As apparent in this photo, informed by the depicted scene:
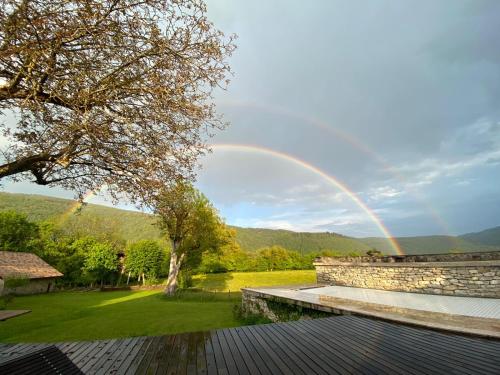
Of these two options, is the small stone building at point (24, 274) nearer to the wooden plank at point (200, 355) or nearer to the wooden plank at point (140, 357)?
the wooden plank at point (140, 357)

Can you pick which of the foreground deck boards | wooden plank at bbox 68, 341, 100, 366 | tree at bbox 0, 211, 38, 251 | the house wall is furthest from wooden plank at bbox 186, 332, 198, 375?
tree at bbox 0, 211, 38, 251

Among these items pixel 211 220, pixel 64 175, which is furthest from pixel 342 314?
pixel 211 220

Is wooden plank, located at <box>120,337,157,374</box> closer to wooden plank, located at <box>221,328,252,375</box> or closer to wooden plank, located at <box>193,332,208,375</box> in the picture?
wooden plank, located at <box>193,332,208,375</box>

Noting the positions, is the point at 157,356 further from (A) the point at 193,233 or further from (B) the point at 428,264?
(A) the point at 193,233

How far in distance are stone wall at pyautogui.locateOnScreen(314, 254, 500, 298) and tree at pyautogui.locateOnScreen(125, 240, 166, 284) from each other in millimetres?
37829

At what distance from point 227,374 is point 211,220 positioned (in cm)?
2841

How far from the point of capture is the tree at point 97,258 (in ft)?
149

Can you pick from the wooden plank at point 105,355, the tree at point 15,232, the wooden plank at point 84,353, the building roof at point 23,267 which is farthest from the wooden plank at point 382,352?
the tree at point 15,232

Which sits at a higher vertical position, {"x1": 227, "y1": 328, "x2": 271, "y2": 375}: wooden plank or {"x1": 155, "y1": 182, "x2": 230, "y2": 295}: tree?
{"x1": 155, "y1": 182, "x2": 230, "y2": 295}: tree

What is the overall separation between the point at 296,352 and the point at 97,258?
159ft

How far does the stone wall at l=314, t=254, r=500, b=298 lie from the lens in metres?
14.1

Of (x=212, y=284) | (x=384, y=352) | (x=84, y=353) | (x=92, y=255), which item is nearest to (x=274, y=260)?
(x=212, y=284)

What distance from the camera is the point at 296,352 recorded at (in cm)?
555

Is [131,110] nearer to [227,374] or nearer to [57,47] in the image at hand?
[57,47]
